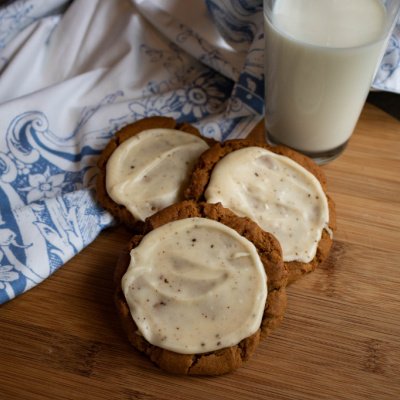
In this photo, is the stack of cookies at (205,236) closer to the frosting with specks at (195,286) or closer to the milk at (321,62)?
the frosting with specks at (195,286)

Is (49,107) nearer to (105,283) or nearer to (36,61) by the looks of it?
(36,61)

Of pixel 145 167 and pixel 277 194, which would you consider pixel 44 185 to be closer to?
pixel 145 167

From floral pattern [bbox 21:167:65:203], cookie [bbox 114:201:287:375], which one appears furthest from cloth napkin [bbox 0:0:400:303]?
cookie [bbox 114:201:287:375]

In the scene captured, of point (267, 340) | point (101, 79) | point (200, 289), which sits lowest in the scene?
point (267, 340)

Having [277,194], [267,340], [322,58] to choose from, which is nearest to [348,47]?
[322,58]

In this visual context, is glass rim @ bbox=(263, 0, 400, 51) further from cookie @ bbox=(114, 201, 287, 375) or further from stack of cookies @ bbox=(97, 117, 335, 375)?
cookie @ bbox=(114, 201, 287, 375)

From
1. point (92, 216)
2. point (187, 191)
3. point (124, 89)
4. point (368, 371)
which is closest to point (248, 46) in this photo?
point (124, 89)

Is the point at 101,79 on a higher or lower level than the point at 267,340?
higher
